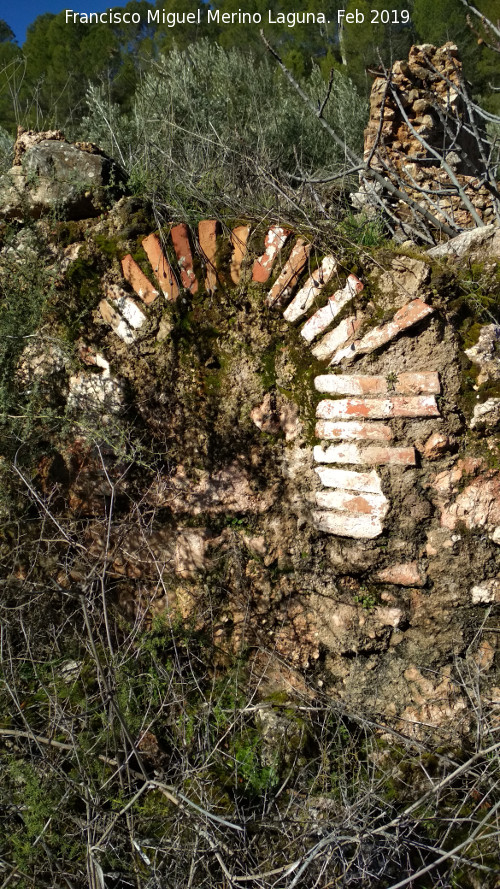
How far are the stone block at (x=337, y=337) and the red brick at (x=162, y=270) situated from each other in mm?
565

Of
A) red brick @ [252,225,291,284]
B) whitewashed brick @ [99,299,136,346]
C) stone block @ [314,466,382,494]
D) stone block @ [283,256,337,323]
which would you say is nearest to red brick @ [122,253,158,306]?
whitewashed brick @ [99,299,136,346]

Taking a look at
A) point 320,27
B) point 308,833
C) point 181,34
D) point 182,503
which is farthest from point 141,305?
point 320,27

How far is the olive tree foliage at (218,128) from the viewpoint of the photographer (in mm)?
2547

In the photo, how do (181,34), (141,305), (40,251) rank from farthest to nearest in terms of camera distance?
(181,34)
(40,251)
(141,305)

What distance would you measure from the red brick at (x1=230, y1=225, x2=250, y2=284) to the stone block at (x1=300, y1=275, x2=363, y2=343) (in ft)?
1.05

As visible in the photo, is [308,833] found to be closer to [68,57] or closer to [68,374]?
[68,374]

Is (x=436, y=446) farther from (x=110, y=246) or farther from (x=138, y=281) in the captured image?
(x=110, y=246)

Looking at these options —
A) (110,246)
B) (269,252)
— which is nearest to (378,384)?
(269,252)

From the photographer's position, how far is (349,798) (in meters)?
1.64

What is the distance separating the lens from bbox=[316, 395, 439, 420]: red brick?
1854mm

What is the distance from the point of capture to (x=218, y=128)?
6422 mm

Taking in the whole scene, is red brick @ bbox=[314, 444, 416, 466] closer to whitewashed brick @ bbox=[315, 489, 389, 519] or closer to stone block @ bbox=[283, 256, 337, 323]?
whitewashed brick @ bbox=[315, 489, 389, 519]

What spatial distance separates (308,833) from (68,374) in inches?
65.9

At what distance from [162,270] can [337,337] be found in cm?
69
